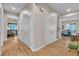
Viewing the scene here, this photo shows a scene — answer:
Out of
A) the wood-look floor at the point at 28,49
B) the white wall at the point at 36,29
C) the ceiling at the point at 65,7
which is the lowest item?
the wood-look floor at the point at 28,49

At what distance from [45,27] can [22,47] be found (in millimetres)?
593

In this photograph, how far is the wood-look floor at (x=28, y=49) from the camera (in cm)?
227

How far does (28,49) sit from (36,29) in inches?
16.3

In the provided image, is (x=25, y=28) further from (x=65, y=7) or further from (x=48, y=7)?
(x=65, y=7)

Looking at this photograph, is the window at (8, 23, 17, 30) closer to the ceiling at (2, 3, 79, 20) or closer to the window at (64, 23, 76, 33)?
the ceiling at (2, 3, 79, 20)

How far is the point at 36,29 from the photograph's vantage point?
2344 mm

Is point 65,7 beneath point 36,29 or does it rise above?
above

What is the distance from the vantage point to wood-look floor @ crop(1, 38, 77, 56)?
2268 mm

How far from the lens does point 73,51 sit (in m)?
2.31

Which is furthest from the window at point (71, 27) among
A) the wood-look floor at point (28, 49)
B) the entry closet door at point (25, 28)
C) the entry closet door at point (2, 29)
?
the entry closet door at point (2, 29)

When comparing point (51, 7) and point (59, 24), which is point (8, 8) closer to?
point (51, 7)

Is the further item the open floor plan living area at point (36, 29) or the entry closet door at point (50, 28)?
the entry closet door at point (50, 28)

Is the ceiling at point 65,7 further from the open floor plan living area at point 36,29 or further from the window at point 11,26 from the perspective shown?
the window at point 11,26

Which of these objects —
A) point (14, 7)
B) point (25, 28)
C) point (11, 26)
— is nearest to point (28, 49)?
point (25, 28)
